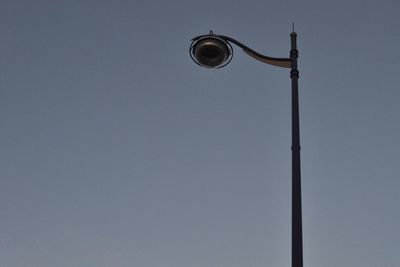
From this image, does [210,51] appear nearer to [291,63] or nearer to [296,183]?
[291,63]

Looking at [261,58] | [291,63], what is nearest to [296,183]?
[291,63]

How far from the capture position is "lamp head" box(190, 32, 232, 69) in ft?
30.7

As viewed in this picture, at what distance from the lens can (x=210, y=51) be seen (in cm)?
942

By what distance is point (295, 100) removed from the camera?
26.2ft

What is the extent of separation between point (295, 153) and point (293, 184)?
17.5 inches

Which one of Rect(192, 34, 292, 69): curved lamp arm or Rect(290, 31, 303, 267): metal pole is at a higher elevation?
Rect(192, 34, 292, 69): curved lamp arm

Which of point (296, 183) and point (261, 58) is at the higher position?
point (261, 58)

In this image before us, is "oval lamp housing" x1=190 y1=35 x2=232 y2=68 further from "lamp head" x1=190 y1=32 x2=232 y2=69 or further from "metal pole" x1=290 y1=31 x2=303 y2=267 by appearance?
"metal pole" x1=290 y1=31 x2=303 y2=267

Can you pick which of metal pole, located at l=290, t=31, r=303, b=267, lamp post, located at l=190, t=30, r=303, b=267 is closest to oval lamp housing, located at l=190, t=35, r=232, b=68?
lamp post, located at l=190, t=30, r=303, b=267

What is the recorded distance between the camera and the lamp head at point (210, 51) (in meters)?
9.36

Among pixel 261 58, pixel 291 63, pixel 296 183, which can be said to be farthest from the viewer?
pixel 261 58

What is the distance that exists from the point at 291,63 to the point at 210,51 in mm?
1543

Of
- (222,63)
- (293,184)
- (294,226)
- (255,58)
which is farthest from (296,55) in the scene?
(294,226)

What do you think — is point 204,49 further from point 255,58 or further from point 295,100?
point 295,100
